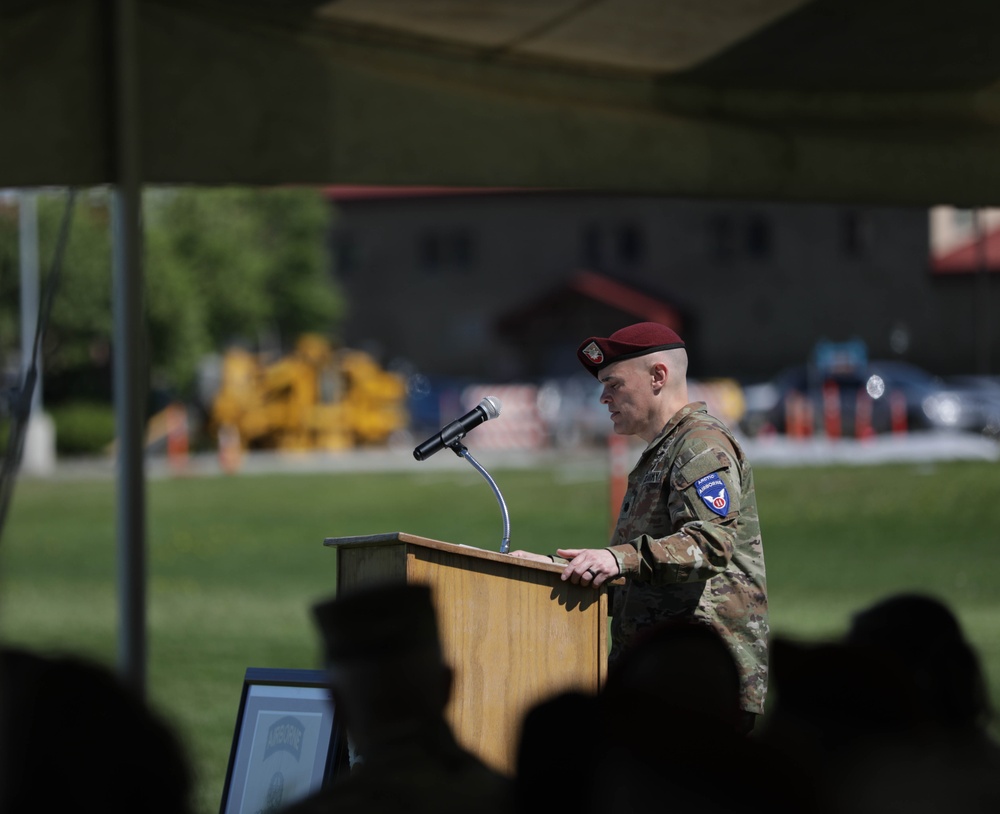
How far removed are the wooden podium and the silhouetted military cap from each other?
70 cm

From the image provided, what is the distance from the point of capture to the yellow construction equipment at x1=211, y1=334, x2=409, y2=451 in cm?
3559

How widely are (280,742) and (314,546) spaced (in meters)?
15.7

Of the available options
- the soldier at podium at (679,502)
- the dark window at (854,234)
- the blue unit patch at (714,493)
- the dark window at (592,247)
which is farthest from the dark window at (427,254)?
the blue unit patch at (714,493)

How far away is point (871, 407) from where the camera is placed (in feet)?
106

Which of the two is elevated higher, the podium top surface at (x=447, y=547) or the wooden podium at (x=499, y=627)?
the podium top surface at (x=447, y=547)

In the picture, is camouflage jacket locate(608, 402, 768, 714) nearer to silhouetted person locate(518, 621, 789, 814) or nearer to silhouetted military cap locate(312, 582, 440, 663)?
silhouetted military cap locate(312, 582, 440, 663)

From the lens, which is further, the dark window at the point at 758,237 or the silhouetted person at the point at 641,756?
the dark window at the point at 758,237

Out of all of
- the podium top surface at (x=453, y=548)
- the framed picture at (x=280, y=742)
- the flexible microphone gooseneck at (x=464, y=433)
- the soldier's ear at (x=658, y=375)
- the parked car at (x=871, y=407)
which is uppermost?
the parked car at (x=871, y=407)

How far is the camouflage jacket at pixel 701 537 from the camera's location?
138 inches

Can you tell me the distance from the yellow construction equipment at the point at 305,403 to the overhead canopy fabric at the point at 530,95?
3078cm

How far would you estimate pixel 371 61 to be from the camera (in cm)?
478

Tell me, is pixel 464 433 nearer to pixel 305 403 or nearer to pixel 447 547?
pixel 447 547

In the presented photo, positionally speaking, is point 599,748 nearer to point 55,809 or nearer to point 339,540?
point 55,809

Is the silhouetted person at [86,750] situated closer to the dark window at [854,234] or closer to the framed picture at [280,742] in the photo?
the framed picture at [280,742]
